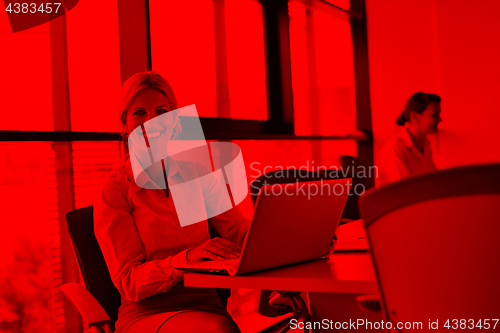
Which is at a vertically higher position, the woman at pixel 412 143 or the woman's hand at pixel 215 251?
the woman at pixel 412 143

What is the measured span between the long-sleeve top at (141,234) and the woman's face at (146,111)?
0.45ft

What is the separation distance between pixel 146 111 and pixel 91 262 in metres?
0.55

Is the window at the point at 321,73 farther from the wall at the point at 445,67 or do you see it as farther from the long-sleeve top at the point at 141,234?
the long-sleeve top at the point at 141,234

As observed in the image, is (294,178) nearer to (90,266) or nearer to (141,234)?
(141,234)

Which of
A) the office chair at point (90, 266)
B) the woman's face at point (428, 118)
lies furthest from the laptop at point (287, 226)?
the woman's face at point (428, 118)

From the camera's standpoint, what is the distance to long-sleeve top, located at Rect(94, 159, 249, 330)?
134cm

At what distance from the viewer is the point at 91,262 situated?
4.81 ft

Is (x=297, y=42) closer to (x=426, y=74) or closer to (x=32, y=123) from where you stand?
(x=426, y=74)

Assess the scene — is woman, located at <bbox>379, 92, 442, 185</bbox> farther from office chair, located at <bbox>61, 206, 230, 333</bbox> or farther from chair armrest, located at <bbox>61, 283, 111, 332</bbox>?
chair armrest, located at <bbox>61, 283, 111, 332</bbox>

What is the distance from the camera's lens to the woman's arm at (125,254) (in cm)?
133

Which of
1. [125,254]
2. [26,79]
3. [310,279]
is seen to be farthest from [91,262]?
[26,79]

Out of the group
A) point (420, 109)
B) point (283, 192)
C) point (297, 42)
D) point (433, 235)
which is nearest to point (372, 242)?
point (433, 235)

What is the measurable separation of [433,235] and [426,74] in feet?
16.5

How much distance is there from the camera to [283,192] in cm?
108
